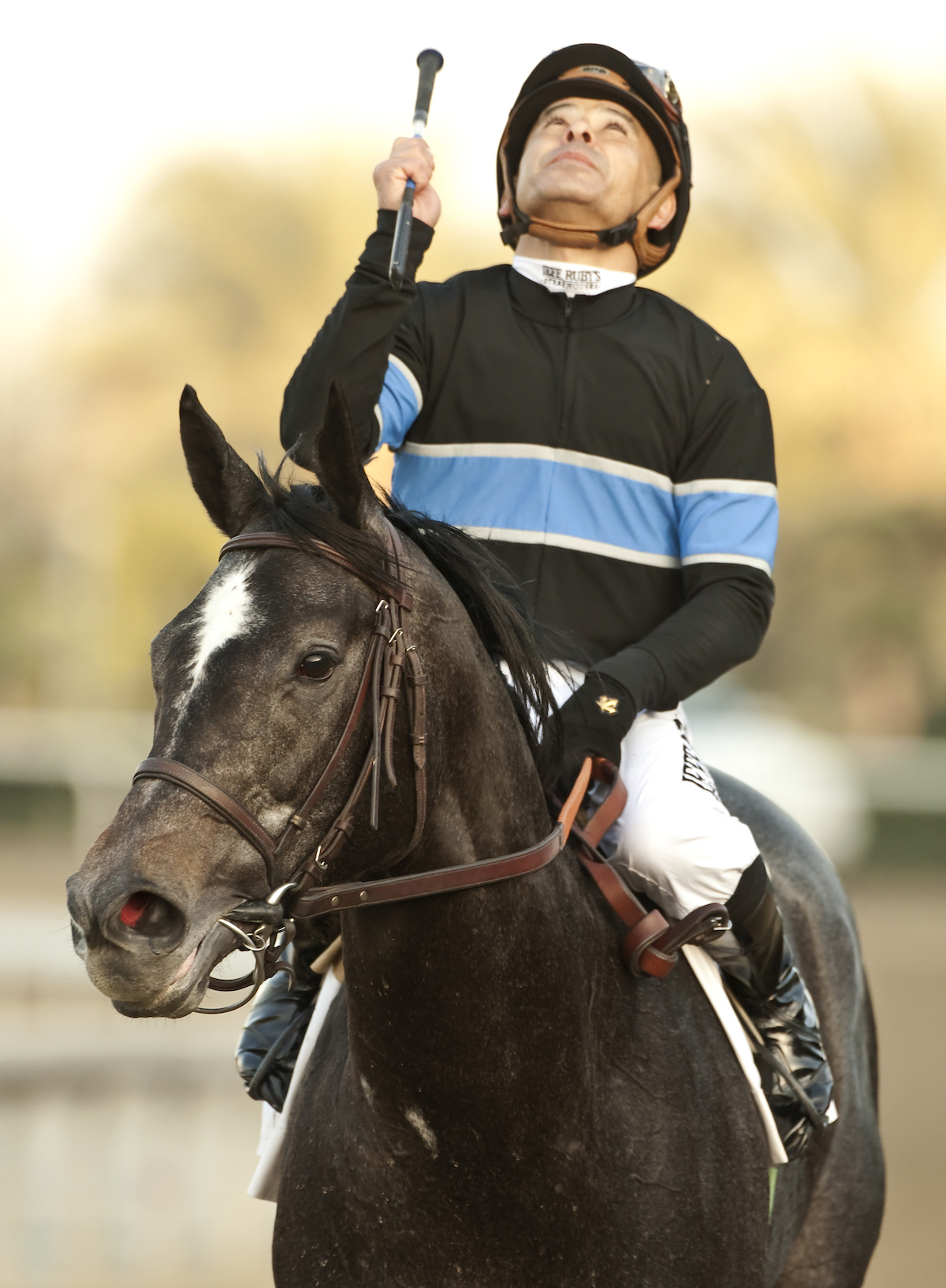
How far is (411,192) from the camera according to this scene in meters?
3.11

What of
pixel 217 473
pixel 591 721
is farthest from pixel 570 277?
pixel 217 473

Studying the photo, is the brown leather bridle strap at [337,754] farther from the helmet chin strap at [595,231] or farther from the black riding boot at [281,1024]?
the helmet chin strap at [595,231]

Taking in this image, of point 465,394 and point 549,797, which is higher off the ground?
point 465,394

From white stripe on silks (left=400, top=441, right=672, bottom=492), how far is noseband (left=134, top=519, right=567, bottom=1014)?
89 cm

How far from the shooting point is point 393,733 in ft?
8.23

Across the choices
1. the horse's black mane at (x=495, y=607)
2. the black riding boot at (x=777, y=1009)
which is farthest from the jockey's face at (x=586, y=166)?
the black riding boot at (x=777, y=1009)

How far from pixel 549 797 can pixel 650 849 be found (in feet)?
0.78

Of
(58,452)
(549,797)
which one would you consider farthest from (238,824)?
(58,452)

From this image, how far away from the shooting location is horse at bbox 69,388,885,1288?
7.60ft

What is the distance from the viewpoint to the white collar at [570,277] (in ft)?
11.8

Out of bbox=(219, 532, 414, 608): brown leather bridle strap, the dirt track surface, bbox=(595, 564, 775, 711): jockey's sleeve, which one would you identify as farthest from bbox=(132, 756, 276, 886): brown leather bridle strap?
the dirt track surface

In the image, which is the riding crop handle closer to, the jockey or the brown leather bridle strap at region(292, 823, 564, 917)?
the jockey

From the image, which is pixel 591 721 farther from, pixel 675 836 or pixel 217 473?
pixel 217 473

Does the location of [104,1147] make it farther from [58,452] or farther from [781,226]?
[781,226]
